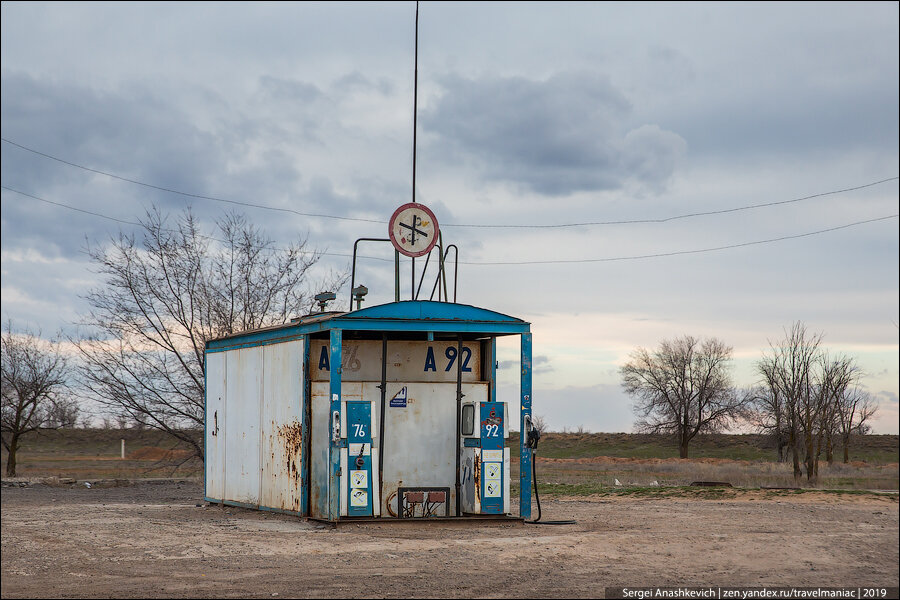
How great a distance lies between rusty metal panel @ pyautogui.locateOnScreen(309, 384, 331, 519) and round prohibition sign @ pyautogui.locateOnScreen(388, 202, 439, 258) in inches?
118

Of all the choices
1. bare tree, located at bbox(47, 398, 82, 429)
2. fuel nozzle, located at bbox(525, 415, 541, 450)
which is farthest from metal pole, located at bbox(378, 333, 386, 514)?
bare tree, located at bbox(47, 398, 82, 429)

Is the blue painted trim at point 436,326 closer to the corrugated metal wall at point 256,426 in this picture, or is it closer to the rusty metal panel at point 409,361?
the rusty metal panel at point 409,361

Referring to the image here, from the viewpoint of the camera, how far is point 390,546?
513 inches

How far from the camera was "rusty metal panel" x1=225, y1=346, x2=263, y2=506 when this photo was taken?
18.8 meters

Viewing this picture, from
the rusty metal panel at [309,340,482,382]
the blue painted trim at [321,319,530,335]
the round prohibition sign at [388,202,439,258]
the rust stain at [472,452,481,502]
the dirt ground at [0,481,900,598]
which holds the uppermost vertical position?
the round prohibition sign at [388,202,439,258]

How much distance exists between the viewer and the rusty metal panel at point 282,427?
1689cm

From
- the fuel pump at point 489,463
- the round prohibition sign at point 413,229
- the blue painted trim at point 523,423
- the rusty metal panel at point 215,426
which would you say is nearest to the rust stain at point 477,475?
the fuel pump at point 489,463

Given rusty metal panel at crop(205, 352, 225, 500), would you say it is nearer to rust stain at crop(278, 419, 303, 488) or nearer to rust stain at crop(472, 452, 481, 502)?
rust stain at crop(278, 419, 303, 488)

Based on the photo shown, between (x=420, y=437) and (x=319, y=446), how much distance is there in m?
1.73

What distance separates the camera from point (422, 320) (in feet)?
52.2

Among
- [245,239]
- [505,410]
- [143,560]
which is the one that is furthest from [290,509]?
[245,239]

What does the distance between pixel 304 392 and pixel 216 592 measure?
23.7 ft

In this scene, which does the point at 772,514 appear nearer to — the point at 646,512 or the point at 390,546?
the point at 646,512

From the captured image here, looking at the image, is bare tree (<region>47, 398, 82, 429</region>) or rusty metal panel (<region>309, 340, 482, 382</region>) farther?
bare tree (<region>47, 398, 82, 429</region>)
